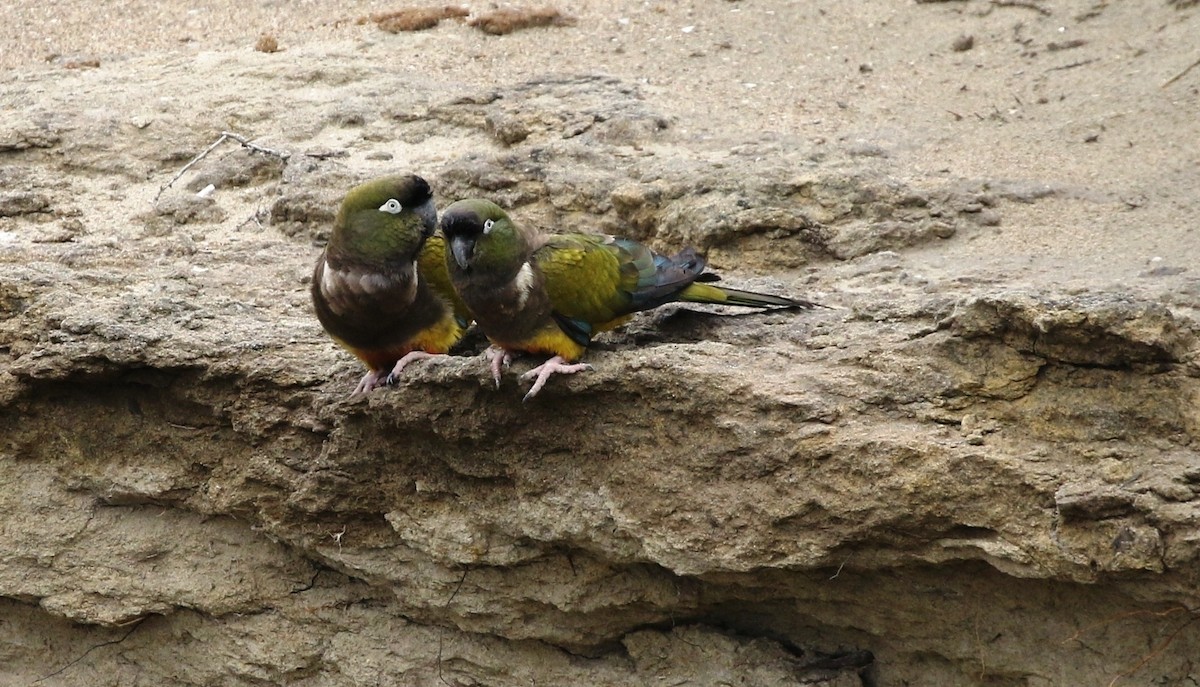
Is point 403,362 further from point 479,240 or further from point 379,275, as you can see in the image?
point 479,240

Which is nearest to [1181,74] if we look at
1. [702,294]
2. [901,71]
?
[901,71]

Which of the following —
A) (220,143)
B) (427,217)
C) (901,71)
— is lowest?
(220,143)

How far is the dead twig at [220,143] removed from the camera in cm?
714

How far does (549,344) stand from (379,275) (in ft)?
2.29

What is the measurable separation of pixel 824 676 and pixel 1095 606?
109 cm

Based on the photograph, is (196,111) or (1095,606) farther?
(196,111)

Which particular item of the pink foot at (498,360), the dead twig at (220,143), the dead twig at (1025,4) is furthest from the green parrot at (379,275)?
the dead twig at (1025,4)

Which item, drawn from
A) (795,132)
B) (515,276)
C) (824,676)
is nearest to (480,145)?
(795,132)

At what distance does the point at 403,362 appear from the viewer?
4.77 meters

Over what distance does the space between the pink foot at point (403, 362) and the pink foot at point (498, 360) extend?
0.93 ft

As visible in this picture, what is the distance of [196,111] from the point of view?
26.2 feet

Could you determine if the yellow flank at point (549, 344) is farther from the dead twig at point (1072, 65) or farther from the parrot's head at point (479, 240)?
the dead twig at point (1072, 65)

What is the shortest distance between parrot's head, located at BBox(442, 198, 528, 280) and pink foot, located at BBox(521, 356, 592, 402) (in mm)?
340

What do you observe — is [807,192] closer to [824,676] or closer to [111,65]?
[824,676]
